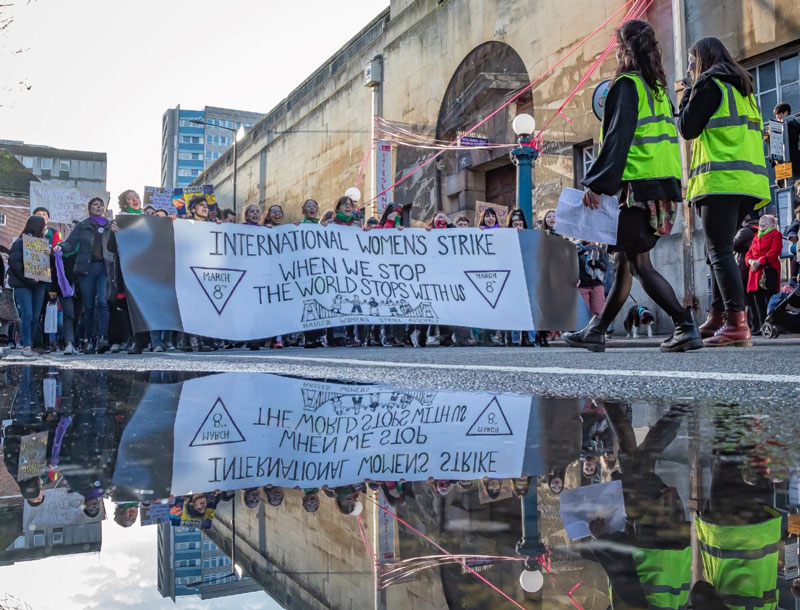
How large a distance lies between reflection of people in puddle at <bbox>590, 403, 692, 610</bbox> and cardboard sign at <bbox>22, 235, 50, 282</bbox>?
328 inches

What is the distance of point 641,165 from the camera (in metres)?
4.77

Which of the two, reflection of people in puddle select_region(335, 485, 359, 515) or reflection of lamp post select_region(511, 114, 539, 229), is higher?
reflection of lamp post select_region(511, 114, 539, 229)

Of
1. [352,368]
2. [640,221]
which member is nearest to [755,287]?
[640,221]

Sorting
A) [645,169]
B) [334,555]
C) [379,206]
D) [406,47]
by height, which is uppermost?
[406,47]

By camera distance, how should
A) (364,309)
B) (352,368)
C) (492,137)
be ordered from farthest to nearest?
(492,137), (364,309), (352,368)

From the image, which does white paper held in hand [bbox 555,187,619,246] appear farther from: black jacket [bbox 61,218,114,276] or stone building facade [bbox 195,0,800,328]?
stone building facade [bbox 195,0,800,328]

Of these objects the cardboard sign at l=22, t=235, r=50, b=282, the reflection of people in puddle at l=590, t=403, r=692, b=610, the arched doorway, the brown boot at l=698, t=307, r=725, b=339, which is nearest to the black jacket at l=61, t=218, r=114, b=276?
the cardboard sign at l=22, t=235, r=50, b=282

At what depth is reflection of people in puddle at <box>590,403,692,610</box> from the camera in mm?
716

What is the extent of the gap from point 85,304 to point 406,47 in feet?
42.2

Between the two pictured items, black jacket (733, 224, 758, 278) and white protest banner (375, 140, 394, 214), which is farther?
white protest banner (375, 140, 394, 214)

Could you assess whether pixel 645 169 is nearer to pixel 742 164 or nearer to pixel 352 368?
pixel 742 164

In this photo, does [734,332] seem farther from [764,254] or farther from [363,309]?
[764,254]

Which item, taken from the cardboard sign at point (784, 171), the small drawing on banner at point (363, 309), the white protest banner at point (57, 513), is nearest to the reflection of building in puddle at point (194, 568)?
the white protest banner at point (57, 513)

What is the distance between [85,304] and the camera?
884cm
